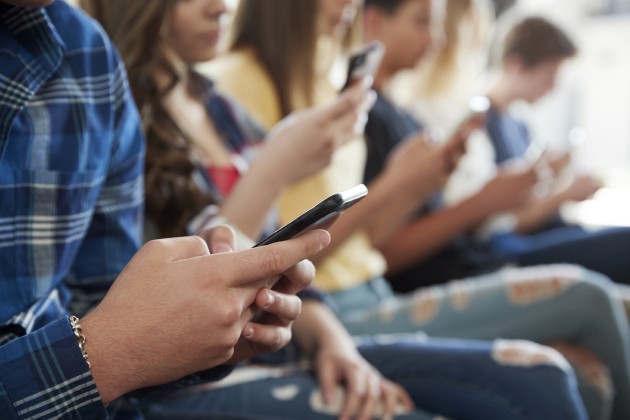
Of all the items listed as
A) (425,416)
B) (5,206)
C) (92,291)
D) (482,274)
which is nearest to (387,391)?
(425,416)

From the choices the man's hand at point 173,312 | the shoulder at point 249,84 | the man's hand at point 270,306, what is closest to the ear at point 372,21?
the shoulder at point 249,84

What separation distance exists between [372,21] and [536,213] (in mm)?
771

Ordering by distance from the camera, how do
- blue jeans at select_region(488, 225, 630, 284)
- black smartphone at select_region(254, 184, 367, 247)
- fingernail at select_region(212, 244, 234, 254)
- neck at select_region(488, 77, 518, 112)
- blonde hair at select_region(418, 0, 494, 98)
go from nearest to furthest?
black smartphone at select_region(254, 184, 367, 247) < fingernail at select_region(212, 244, 234, 254) < blue jeans at select_region(488, 225, 630, 284) < blonde hair at select_region(418, 0, 494, 98) < neck at select_region(488, 77, 518, 112)

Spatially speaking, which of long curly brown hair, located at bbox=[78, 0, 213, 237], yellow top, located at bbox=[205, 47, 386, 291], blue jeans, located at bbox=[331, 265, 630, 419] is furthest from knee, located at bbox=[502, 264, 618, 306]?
long curly brown hair, located at bbox=[78, 0, 213, 237]

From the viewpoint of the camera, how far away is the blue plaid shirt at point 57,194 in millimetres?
533

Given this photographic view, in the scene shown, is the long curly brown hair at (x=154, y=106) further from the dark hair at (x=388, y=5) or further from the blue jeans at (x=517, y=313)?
the dark hair at (x=388, y=5)

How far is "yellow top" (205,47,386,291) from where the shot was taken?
122 centimetres

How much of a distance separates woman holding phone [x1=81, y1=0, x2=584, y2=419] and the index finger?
35cm

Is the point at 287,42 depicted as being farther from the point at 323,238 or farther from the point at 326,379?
the point at 323,238

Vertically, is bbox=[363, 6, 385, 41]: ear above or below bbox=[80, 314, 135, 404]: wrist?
below

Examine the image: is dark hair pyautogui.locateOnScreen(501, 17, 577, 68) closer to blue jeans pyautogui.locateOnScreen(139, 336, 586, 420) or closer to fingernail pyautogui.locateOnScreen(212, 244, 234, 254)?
blue jeans pyautogui.locateOnScreen(139, 336, 586, 420)

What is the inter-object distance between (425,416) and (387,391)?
0.06 meters

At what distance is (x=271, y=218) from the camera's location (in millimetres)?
1018

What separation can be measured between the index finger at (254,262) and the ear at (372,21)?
1120 millimetres
